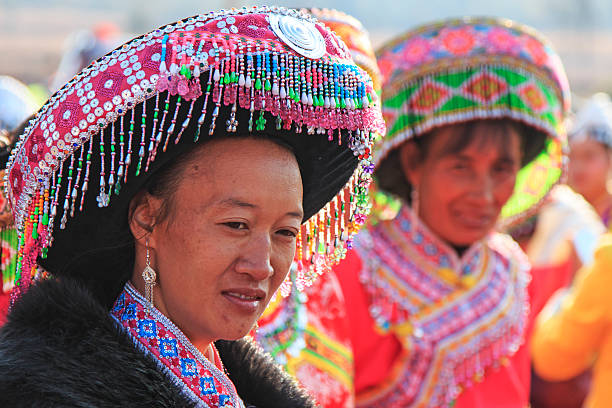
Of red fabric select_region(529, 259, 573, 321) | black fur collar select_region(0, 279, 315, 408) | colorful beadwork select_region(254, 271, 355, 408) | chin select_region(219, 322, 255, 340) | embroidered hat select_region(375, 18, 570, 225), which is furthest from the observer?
red fabric select_region(529, 259, 573, 321)

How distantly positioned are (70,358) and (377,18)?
194 ft

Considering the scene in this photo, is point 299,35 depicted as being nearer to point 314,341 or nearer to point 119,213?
point 119,213

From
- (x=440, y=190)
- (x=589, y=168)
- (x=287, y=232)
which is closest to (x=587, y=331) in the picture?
(x=440, y=190)

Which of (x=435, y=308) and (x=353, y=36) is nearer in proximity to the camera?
(x=353, y=36)

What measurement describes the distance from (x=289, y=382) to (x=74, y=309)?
24.0 inches

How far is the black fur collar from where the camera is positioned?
167 centimetres

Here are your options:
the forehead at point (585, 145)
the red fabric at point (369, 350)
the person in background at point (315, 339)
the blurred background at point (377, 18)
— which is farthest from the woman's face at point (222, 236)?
the blurred background at point (377, 18)

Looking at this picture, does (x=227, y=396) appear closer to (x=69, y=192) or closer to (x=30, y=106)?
(x=69, y=192)

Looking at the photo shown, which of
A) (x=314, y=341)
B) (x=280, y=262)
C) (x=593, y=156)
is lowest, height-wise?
(x=593, y=156)

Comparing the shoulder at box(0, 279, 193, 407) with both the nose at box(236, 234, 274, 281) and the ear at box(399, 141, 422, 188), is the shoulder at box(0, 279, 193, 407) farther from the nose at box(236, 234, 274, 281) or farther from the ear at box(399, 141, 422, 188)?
the ear at box(399, 141, 422, 188)

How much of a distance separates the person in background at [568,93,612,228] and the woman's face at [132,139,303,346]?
567 cm

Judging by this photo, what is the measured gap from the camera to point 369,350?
3559 mm

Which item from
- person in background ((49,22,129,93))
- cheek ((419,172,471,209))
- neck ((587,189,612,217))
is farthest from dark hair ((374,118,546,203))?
neck ((587,189,612,217))

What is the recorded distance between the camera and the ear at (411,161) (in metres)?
3.90
